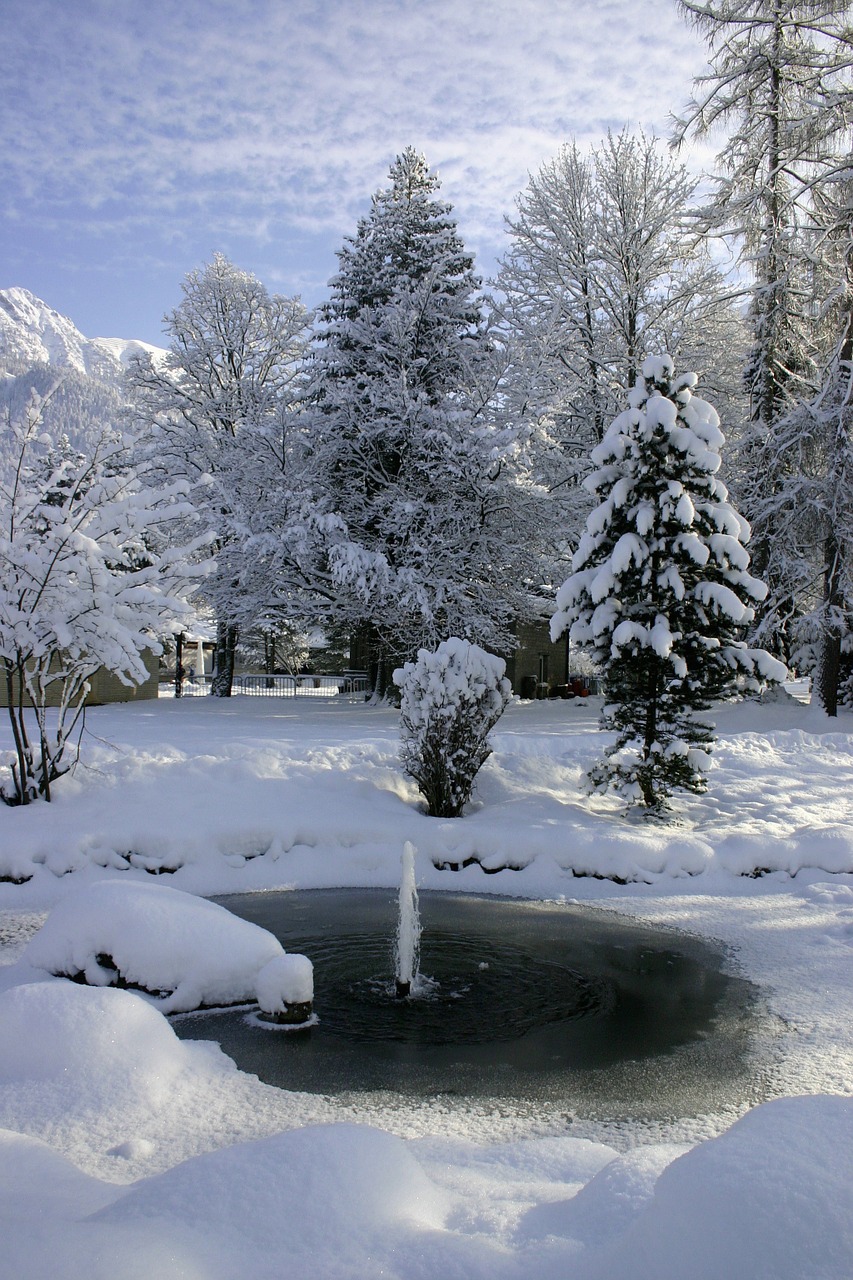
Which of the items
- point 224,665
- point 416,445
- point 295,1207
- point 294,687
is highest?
point 416,445

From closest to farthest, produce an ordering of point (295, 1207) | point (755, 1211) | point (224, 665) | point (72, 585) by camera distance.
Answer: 1. point (755, 1211)
2. point (295, 1207)
3. point (72, 585)
4. point (224, 665)

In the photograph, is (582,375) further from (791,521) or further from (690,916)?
(690,916)

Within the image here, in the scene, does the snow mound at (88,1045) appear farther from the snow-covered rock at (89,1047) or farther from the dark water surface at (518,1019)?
the dark water surface at (518,1019)

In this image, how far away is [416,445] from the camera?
21.3 m

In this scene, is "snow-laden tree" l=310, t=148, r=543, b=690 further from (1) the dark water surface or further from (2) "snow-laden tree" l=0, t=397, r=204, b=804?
(1) the dark water surface

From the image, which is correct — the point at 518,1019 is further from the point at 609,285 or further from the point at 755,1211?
the point at 609,285

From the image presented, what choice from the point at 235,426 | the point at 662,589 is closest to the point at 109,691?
the point at 235,426

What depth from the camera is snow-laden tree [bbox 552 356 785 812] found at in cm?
1052

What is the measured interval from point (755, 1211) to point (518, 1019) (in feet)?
11.6

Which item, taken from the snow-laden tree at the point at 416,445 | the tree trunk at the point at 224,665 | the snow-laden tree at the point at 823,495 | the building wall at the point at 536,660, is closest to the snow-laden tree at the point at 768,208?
the snow-laden tree at the point at 823,495

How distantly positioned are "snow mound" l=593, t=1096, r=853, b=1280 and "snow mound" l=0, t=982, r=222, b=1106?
8.99ft

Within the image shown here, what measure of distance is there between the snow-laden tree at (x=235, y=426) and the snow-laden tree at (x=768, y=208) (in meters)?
A: 11.1

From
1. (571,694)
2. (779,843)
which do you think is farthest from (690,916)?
(571,694)

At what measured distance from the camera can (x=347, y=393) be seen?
2198cm
